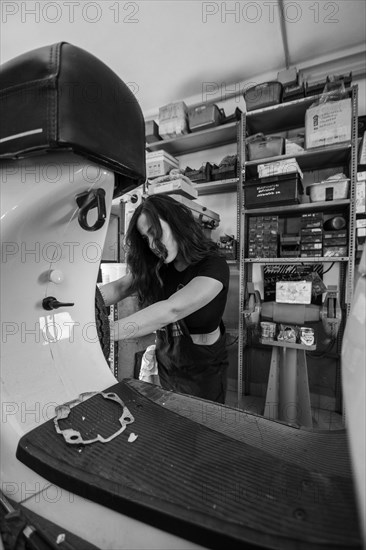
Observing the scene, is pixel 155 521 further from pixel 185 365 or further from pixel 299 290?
pixel 299 290

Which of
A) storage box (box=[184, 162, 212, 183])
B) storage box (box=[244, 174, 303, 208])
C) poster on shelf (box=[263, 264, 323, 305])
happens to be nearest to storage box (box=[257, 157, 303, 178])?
storage box (box=[244, 174, 303, 208])

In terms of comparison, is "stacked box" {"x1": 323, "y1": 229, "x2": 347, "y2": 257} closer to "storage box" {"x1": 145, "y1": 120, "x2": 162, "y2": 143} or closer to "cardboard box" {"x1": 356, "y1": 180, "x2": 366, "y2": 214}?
"cardboard box" {"x1": 356, "y1": 180, "x2": 366, "y2": 214}

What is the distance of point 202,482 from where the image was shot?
350mm

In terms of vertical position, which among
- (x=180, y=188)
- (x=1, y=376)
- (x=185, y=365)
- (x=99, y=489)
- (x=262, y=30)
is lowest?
(x=185, y=365)

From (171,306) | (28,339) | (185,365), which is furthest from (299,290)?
(28,339)

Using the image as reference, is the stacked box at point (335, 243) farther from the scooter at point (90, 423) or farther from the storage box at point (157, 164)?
the scooter at point (90, 423)

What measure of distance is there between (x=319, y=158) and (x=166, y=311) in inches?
67.6

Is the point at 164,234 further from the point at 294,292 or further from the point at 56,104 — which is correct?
the point at 294,292

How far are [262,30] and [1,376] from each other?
228cm

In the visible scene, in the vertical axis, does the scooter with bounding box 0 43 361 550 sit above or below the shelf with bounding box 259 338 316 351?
above

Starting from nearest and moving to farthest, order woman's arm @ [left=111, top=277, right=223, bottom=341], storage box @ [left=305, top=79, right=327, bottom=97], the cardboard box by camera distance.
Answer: woman's arm @ [left=111, top=277, right=223, bottom=341]
the cardboard box
storage box @ [left=305, top=79, right=327, bottom=97]

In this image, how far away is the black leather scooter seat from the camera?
37cm

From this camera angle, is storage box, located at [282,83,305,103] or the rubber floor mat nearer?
the rubber floor mat

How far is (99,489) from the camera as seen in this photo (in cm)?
34
